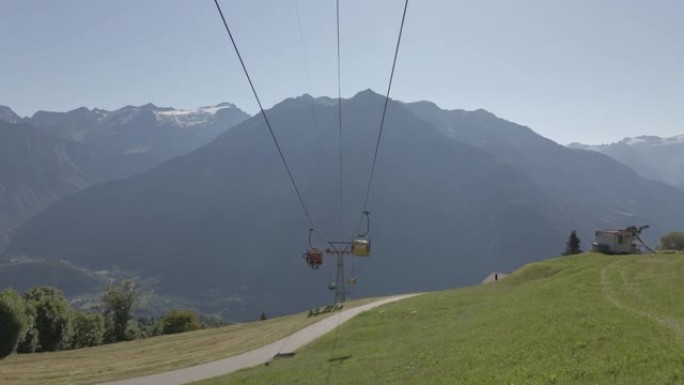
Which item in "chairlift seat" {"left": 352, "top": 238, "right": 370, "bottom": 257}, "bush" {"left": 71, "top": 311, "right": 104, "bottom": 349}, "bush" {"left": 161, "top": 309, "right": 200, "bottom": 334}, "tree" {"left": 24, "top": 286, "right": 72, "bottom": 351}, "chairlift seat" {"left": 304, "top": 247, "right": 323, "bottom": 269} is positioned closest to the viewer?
"chairlift seat" {"left": 352, "top": 238, "right": 370, "bottom": 257}

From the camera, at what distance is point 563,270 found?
210ft

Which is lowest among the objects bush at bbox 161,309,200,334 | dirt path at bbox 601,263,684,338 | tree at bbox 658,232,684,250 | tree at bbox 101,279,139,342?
bush at bbox 161,309,200,334

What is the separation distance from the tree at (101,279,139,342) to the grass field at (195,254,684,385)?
73838 mm

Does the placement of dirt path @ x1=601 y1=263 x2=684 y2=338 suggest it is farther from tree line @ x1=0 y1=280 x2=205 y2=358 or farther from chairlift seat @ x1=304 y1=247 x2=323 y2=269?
tree line @ x1=0 y1=280 x2=205 y2=358

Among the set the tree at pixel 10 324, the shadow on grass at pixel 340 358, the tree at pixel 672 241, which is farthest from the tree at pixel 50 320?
the tree at pixel 672 241

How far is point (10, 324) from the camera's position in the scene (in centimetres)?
6275

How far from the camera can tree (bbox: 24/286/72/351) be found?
8506cm

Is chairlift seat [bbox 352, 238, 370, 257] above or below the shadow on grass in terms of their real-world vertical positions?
above

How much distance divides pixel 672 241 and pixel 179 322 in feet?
412

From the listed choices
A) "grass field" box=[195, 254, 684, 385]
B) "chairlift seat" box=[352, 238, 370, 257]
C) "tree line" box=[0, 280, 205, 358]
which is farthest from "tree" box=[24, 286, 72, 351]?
"chairlift seat" box=[352, 238, 370, 257]

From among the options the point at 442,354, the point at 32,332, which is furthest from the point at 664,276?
the point at 32,332

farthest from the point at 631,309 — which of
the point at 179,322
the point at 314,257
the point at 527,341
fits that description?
the point at 179,322

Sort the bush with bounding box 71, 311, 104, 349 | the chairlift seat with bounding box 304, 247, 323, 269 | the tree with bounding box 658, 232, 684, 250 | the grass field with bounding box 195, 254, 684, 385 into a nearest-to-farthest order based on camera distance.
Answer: the grass field with bounding box 195, 254, 684, 385, the chairlift seat with bounding box 304, 247, 323, 269, the bush with bounding box 71, 311, 104, 349, the tree with bounding box 658, 232, 684, 250

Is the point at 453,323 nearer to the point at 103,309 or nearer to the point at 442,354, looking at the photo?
the point at 442,354
